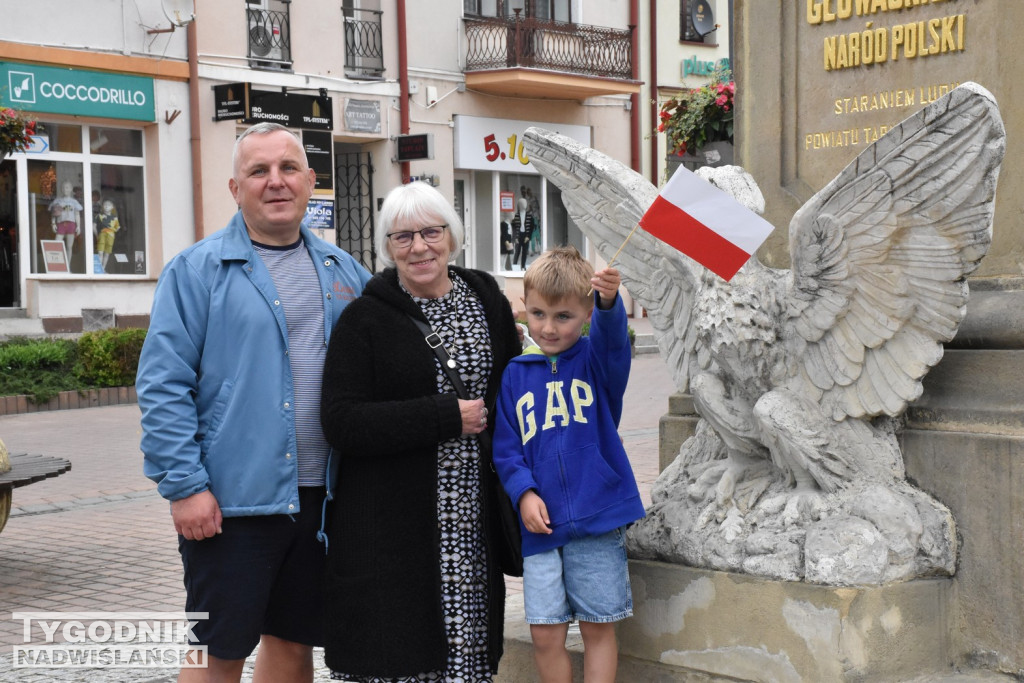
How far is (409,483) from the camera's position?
353 cm

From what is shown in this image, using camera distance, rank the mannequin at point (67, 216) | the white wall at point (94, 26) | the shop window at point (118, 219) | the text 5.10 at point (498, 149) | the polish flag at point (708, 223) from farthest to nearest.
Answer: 1. the text 5.10 at point (498, 149)
2. the shop window at point (118, 219)
3. the mannequin at point (67, 216)
4. the white wall at point (94, 26)
5. the polish flag at point (708, 223)

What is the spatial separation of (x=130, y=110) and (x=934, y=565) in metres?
16.4

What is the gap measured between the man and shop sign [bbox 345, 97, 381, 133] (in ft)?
58.2

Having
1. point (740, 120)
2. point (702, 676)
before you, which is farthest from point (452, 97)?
point (702, 676)

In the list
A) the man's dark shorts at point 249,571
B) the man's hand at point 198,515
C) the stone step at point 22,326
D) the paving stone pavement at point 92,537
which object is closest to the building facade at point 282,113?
the stone step at point 22,326

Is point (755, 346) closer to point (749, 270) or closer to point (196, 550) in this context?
point (749, 270)

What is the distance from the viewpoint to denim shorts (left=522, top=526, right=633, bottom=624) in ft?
11.6

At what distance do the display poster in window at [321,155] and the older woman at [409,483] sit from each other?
15.9m

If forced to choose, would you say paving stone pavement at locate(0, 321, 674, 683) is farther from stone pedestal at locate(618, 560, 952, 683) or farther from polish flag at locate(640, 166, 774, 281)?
polish flag at locate(640, 166, 774, 281)

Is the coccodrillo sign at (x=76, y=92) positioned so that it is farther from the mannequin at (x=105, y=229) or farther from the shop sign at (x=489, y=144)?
the shop sign at (x=489, y=144)

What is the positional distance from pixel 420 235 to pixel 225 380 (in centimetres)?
65

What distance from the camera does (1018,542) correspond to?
144 inches

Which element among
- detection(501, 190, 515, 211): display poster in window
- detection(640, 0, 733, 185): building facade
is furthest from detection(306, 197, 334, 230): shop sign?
detection(640, 0, 733, 185): building facade

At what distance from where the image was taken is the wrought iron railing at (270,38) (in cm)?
1989
